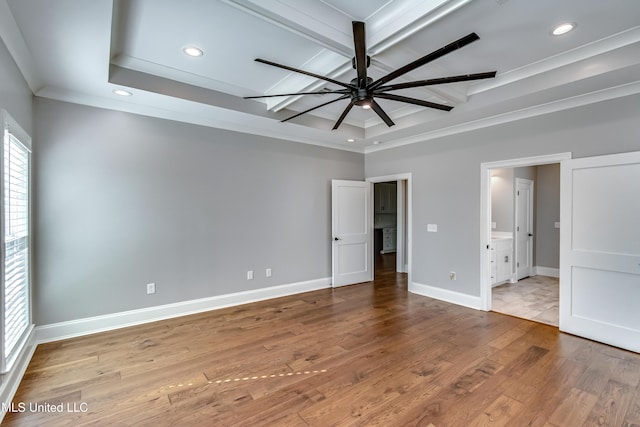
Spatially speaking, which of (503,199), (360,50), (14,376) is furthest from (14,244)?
(503,199)

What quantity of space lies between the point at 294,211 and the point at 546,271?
549 cm

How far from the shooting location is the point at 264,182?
184 inches

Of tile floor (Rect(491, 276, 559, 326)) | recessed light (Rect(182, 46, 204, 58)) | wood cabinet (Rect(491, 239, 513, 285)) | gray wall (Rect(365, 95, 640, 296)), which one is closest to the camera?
recessed light (Rect(182, 46, 204, 58))

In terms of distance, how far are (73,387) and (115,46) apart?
2944 millimetres

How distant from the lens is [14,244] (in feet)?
8.29

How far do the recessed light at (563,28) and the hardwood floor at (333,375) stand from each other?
9.57ft

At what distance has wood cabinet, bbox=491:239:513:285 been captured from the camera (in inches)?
206

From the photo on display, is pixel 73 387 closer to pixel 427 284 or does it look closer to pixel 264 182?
pixel 264 182

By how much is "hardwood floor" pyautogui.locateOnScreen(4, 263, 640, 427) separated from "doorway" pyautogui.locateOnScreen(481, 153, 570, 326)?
1089 millimetres

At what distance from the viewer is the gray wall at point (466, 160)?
10.2 feet

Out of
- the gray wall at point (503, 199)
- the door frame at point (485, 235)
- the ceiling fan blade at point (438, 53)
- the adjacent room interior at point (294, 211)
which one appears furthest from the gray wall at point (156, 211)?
the gray wall at point (503, 199)

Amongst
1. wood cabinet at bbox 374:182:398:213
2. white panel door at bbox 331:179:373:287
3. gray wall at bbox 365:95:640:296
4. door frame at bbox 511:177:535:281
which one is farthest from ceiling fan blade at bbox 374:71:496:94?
wood cabinet at bbox 374:182:398:213

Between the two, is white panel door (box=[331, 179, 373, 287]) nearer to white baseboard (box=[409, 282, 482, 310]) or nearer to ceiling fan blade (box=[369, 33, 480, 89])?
white baseboard (box=[409, 282, 482, 310])

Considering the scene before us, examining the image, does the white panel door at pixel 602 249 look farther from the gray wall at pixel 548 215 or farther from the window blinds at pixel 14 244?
the window blinds at pixel 14 244
